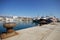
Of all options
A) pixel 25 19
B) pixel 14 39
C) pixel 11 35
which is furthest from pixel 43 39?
pixel 25 19

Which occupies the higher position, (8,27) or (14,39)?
(8,27)

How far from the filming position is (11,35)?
4629 millimetres

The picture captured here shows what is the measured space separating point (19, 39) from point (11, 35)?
73cm

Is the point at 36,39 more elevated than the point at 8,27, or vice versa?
the point at 8,27

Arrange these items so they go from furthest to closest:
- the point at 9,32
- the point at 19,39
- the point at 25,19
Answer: the point at 25,19 < the point at 9,32 < the point at 19,39

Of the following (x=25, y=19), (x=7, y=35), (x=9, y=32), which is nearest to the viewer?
(x=7, y=35)

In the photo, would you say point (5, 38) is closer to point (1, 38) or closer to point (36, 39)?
point (1, 38)

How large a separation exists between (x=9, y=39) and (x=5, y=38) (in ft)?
0.74

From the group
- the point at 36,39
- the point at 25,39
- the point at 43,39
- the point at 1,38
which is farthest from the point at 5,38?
the point at 43,39

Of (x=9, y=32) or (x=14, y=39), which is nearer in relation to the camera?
(x=14, y=39)

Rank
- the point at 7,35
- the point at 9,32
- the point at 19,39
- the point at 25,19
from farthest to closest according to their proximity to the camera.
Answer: the point at 25,19 < the point at 9,32 < the point at 7,35 < the point at 19,39

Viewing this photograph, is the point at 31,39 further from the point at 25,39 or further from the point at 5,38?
the point at 5,38

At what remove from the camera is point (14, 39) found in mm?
4035

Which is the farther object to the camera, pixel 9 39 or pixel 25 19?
pixel 25 19
